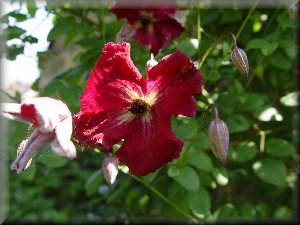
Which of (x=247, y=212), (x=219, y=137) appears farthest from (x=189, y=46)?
(x=247, y=212)

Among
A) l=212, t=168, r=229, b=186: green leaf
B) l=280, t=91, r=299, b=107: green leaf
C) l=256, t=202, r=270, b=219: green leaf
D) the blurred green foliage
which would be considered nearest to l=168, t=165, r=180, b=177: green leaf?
the blurred green foliage

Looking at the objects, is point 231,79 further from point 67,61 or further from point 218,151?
point 67,61

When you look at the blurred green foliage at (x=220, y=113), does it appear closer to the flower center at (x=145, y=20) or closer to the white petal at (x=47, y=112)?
the flower center at (x=145, y=20)

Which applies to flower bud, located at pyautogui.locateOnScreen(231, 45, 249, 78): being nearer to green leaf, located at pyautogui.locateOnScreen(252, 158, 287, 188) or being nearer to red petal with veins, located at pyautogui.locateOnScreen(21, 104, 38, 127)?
red petal with veins, located at pyautogui.locateOnScreen(21, 104, 38, 127)

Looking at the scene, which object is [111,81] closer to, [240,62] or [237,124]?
[240,62]

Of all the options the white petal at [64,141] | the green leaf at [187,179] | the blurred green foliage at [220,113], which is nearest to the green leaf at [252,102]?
the blurred green foliage at [220,113]

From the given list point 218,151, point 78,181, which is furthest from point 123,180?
point 78,181
